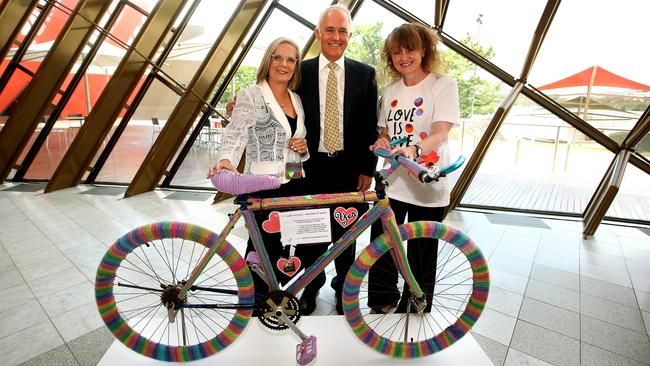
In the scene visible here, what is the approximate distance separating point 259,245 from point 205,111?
4370 mm

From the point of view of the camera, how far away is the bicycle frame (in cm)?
153

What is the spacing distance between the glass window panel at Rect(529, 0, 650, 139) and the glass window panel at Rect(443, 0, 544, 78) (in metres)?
0.25

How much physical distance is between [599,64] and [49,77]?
7459mm

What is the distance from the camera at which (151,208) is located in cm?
458

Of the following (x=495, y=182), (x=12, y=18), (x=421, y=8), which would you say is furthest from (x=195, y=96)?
(x=495, y=182)

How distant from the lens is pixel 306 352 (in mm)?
1607

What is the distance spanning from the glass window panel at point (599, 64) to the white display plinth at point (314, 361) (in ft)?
11.8

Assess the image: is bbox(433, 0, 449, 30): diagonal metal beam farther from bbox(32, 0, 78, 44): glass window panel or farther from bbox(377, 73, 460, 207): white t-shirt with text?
bbox(32, 0, 78, 44): glass window panel

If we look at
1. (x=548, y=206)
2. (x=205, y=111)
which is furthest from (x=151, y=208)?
(x=548, y=206)

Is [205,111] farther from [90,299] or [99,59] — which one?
[90,299]

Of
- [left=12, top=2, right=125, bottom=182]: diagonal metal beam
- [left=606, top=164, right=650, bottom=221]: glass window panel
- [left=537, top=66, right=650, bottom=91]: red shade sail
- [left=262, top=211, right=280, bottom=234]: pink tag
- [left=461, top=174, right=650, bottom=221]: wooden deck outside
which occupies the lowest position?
[left=12, top=2, right=125, bottom=182]: diagonal metal beam

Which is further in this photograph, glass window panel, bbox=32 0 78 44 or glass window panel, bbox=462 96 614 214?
glass window panel, bbox=32 0 78 44

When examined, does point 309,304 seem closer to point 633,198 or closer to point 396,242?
point 396,242

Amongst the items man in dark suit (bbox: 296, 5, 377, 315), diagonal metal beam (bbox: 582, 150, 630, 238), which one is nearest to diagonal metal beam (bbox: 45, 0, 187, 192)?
man in dark suit (bbox: 296, 5, 377, 315)
